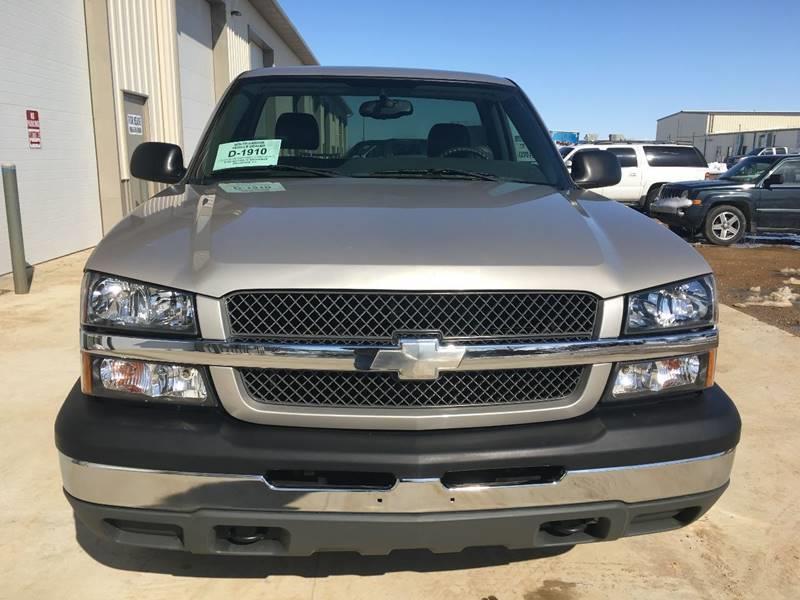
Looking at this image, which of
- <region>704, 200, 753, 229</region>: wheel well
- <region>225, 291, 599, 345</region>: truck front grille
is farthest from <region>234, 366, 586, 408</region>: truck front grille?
<region>704, 200, 753, 229</region>: wheel well

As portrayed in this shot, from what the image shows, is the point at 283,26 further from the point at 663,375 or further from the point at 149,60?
the point at 663,375

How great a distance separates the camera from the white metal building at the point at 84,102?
842cm

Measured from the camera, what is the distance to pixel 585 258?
6.86 feet

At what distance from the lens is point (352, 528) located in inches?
75.0

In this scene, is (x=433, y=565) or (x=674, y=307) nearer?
(x=674, y=307)

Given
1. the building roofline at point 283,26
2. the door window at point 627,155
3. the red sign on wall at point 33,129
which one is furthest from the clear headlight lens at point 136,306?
the building roofline at point 283,26

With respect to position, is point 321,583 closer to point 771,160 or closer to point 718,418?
point 718,418

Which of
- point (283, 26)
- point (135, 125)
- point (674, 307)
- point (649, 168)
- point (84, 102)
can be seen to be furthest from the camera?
point (283, 26)

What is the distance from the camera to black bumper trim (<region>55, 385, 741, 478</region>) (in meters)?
1.87

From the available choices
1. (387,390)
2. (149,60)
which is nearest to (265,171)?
(387,390)

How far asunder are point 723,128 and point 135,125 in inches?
3214

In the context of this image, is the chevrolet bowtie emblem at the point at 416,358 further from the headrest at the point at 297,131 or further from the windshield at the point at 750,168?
the windshield at the point at 750,168

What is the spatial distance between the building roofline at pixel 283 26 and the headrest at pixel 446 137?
61.4 feet

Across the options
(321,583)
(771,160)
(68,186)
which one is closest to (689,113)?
(771,160)
